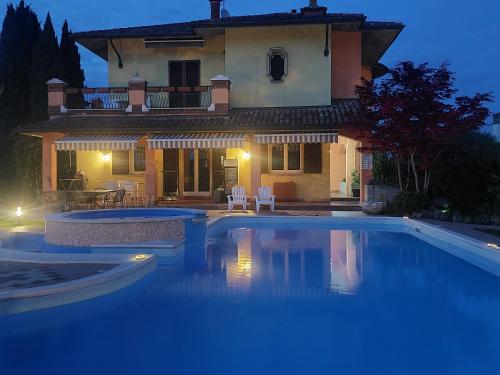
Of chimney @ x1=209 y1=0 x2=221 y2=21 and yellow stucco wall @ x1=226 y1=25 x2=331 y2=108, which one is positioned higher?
chimney @ x1=209 y1=0 x2=221 y2=21

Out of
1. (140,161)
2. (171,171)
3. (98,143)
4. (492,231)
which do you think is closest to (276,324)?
(492,231)

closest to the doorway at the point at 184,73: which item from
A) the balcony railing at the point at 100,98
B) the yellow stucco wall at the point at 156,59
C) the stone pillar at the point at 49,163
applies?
the yellow stucco wall at the point at 156,59

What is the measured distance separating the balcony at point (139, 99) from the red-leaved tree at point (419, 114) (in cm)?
827

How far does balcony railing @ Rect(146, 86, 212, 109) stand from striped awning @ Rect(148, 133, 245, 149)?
12.0ft

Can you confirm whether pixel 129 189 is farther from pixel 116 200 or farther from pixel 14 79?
pixel 14 79

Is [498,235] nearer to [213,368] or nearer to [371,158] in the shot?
[371,158]

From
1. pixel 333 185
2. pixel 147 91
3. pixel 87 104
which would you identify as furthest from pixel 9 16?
pixel 333 185

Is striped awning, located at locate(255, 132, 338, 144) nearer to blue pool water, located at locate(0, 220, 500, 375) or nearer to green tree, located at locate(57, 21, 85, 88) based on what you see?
blue pool water, located at locate(0, 220, 500, 375)

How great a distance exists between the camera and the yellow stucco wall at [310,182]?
89.8 feet

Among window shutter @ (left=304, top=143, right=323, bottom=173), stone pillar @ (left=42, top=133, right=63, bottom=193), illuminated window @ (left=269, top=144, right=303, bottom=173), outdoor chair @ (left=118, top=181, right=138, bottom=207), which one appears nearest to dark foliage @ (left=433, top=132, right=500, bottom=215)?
window shutter @ (left=304, top=143, right=323, bottom=173)

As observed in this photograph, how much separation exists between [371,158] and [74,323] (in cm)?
1871

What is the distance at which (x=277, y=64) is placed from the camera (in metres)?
27.5

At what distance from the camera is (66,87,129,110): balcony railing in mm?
26906

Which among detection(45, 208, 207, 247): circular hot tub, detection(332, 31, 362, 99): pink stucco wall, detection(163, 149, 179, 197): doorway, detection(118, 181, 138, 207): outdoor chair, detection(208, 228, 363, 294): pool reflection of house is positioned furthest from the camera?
detection(163, 149, 179, 197): doorway
